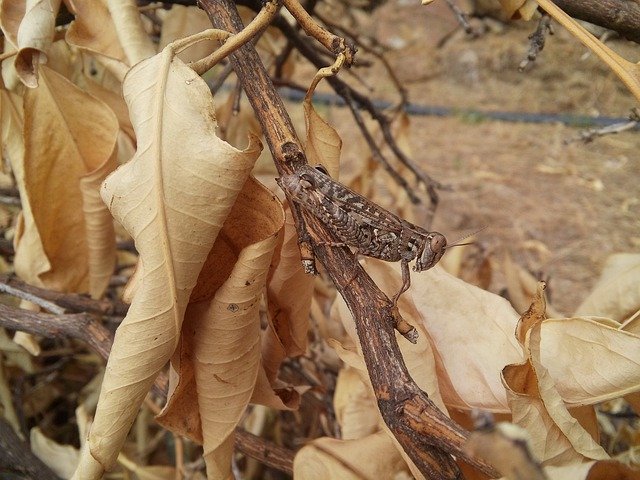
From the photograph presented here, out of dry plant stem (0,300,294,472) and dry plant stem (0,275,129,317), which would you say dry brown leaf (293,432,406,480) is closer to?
dry plant stem (0,300,294,472)

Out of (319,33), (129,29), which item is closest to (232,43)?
(319,33)

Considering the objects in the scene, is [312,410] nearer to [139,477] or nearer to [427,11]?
[139,477]

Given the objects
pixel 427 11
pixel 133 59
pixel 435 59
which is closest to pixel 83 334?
pixel 133 59

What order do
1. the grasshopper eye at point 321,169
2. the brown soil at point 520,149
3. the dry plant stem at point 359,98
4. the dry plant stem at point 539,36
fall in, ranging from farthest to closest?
1. the brown soil at point 520,149
2. the dry plant stem at point 359,98
3. the dry plant stem at point 539,36
4. the grasshopper eye at point 321,169

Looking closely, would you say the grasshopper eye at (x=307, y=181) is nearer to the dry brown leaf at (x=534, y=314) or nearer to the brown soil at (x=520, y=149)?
the dry brown leaf at (x=534, y=314)

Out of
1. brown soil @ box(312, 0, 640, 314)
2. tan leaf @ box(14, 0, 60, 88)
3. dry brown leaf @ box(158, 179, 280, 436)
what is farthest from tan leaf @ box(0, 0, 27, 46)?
brown soil @ box(312, 0, 640, 314)

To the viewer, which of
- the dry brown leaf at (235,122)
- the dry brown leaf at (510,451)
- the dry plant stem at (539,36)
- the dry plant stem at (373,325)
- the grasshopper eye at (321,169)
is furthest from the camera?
the dry brown leaf at (235,122)

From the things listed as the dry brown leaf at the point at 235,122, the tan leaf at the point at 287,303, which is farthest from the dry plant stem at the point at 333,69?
the dry brown leaf at the point at 235,122
